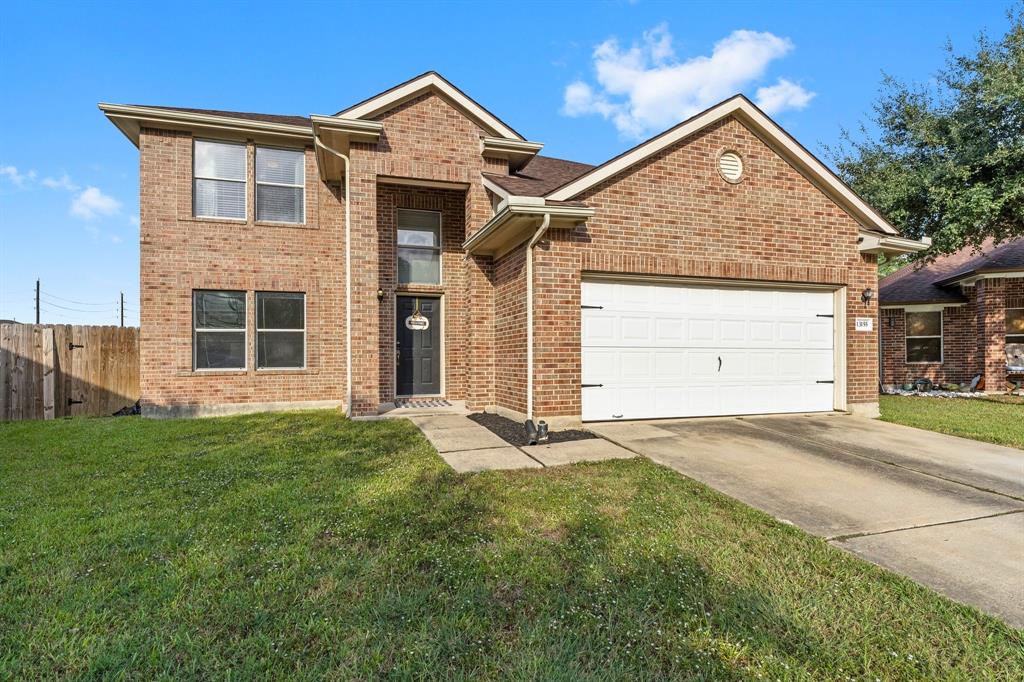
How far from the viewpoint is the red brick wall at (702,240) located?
293 inches

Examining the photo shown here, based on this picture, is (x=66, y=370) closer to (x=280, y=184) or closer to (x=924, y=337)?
(x=280, y=184)

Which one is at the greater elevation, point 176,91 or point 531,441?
point 176,91

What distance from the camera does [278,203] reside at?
10.4m

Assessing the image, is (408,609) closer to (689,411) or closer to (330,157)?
(689,411)

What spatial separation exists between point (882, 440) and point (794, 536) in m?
4.54

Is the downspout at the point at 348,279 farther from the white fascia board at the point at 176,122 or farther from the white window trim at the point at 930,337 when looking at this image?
the white window trim at the point at 930,337

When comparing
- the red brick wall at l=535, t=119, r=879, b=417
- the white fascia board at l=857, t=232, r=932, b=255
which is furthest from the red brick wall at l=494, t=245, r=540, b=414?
the white fascia board at l=857, t=232, r=932, b=255

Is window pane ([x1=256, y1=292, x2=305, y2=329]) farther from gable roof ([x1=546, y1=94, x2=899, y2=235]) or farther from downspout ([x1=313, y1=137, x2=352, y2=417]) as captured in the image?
gable roof ([x1=546, y1=94, x2=899, y2=235])

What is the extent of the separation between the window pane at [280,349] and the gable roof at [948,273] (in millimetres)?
17160

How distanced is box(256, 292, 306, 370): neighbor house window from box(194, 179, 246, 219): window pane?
177 cm

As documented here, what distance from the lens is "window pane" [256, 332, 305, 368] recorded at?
33.8 ft

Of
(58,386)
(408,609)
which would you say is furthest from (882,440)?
(58,386)

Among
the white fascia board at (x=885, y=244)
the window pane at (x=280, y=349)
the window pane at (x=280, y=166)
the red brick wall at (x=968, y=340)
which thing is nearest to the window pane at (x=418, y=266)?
the window pane at (x=280, y=349)

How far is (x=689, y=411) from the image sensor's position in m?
8.29
